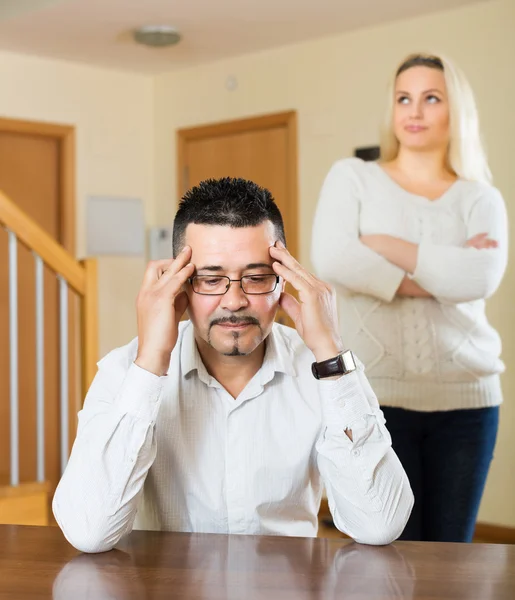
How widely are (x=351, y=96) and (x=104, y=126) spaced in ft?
5.17

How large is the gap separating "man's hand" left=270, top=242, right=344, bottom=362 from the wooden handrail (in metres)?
1.92

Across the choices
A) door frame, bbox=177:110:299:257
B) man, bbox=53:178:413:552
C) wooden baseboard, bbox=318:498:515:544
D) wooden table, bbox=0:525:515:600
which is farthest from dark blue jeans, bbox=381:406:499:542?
door frame, bbox=177:110:299:257

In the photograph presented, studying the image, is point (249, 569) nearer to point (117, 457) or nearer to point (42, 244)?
point (117, 457)

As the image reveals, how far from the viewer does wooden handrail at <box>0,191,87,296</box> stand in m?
3.37

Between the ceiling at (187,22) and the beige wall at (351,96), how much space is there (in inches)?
3.6

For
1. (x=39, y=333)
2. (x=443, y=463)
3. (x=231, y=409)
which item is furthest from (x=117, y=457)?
(x=39, y=333)

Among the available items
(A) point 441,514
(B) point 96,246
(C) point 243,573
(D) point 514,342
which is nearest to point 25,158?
(B) point 96,246

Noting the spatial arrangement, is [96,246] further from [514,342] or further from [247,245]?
[247,245]

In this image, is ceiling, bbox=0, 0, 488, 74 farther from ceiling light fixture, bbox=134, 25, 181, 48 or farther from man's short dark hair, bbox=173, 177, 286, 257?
man's short dark hair, bbox=173, 177, 286, 257

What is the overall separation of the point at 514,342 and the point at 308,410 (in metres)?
2.59

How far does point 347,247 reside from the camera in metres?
2.31

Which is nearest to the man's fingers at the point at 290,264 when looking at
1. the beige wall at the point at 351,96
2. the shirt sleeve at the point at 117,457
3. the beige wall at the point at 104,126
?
the shirt sleeve at the point at 117,457

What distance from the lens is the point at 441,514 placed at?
2.22 m

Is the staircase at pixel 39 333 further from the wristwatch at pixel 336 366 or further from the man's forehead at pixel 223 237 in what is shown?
the wristwatch at pixel 336 366
